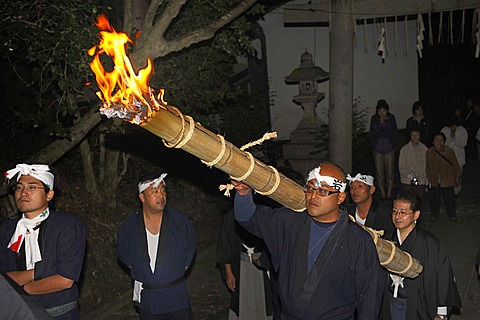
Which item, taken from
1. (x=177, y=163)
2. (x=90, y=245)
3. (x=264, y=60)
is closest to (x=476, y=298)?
(x=90, y=245)

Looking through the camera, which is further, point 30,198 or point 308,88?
point 308,88

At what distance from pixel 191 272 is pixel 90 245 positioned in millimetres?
1716

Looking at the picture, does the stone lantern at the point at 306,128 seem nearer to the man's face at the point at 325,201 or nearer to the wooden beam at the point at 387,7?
the wooden beam at the point at 387,7

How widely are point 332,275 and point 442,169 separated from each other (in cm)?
764

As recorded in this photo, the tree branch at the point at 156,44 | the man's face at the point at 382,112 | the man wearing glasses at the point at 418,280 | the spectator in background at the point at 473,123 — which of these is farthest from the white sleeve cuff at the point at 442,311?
the spectator in background at the point at 473,123

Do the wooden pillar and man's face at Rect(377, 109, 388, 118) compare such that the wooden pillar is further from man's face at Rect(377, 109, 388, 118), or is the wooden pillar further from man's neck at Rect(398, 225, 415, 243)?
man's neck at Rect(398, 225, 415, 243)

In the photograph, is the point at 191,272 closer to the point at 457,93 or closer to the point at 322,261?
the point at 322,261

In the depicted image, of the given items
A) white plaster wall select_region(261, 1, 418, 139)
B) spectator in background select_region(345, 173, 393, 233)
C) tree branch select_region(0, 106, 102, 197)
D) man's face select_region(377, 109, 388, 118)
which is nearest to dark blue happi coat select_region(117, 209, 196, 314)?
spectator in background select_region(345, 173, 393, 233)

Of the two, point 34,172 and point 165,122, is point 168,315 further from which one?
point 165,122

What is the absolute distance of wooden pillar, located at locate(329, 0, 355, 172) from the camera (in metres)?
11.5

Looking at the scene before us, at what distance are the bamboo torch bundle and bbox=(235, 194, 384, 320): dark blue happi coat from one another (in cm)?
39

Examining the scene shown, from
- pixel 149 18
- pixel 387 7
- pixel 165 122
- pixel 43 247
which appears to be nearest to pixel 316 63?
pixel 387 7

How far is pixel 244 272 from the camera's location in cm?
682

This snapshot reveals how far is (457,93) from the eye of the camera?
2064 centimetres
